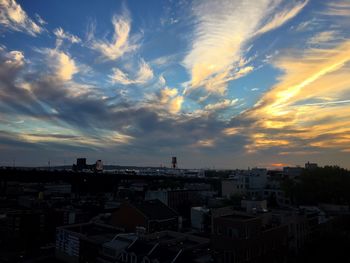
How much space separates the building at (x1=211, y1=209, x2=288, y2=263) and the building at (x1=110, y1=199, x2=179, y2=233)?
25.6 meters

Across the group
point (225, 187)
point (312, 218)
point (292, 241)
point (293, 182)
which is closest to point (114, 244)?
point (292, 241)

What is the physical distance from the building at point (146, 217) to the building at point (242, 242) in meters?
25.6

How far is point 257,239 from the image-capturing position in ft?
151

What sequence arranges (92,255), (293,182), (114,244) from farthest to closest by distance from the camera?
(293,182)
(92,255)
(114,244)

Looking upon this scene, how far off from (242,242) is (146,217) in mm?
30235

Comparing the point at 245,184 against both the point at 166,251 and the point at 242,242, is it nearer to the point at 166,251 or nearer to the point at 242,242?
the point at 242,242

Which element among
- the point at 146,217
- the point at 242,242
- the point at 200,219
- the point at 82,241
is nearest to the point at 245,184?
the point at 200,219

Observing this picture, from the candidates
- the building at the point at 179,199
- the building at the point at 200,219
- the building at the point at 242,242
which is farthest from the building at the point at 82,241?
the building at the point at 179,199

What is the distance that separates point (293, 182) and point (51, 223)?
71092 mm

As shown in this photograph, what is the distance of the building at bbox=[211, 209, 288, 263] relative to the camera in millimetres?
43500

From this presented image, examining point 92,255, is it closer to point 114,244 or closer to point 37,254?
point 114,244

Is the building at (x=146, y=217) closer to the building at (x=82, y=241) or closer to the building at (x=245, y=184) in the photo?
the building at (x=82, y=241)

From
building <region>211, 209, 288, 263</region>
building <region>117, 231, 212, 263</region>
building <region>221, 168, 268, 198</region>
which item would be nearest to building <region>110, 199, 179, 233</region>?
building <region>117, 231, 212, 263</region>

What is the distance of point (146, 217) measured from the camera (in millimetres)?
69375
